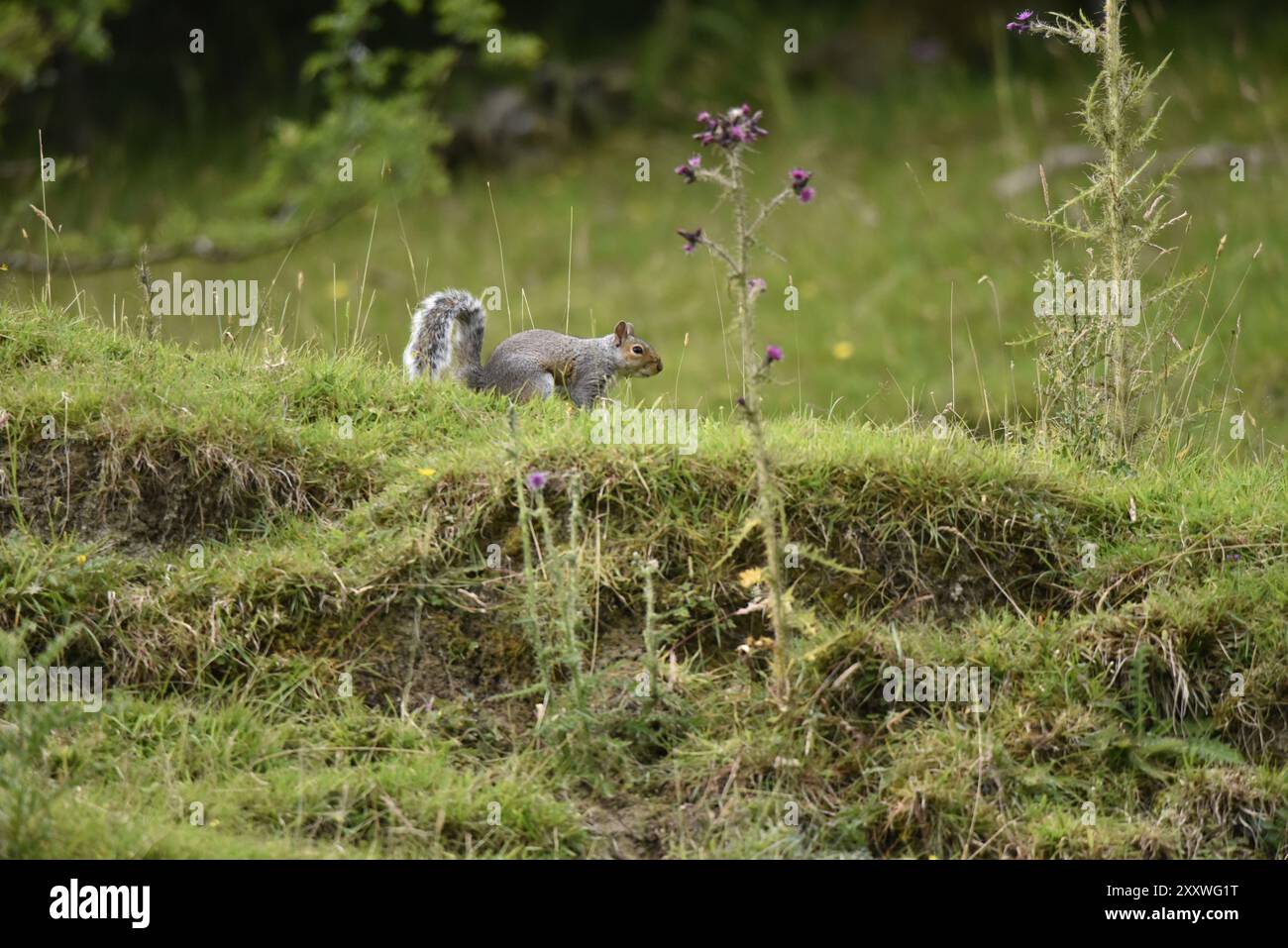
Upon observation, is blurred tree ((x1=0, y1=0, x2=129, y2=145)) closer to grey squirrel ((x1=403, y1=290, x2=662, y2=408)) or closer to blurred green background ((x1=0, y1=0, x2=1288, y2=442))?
blurred green background ((x1=0, y1=0, x2=1288, y2=442))

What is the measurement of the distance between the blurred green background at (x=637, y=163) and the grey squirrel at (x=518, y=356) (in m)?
3.16

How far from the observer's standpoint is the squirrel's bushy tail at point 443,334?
626 cm

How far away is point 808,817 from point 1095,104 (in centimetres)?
290

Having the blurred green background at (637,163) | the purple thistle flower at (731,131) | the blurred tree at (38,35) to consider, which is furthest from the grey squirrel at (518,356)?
the blurred tree at (38,35)

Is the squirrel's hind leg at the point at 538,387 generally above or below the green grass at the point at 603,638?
above

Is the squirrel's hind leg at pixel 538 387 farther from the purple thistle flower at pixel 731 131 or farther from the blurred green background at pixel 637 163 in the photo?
the blurred green background at pixel 637 163

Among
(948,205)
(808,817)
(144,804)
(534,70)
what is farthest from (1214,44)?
(144,804)

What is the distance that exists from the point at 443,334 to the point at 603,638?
6.31ft

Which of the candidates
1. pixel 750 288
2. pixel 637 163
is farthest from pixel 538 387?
pixel 637 163

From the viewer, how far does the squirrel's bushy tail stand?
20.5 feet

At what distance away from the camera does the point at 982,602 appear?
5066mm

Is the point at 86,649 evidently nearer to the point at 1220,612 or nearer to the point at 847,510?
→ the point at 847,510

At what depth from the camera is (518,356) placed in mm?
6402

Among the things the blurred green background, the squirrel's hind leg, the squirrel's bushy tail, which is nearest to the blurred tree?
the blurred green background
